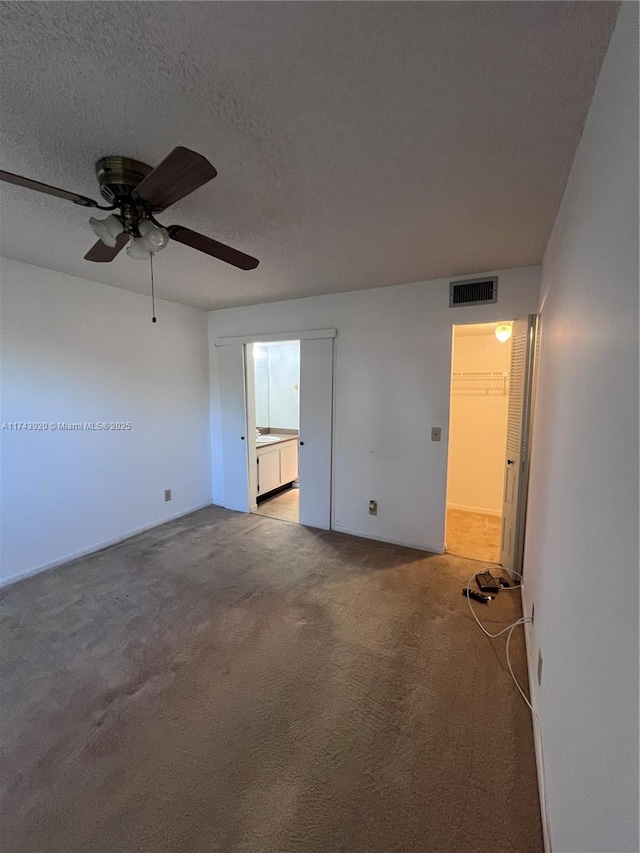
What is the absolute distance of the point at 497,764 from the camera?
1.38 meters

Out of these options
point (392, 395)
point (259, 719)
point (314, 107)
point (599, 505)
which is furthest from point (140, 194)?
point (392, 395)

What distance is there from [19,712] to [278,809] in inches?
51.3

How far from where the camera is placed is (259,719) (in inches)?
61.3

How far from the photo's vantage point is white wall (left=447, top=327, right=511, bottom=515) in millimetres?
3994

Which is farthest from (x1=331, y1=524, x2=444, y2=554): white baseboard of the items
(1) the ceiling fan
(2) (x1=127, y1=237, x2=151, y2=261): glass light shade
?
(2) (x1=127, y1=237, x2=151, y2=261): glass light shade

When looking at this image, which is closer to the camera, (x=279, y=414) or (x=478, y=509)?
(x=478, y=509)

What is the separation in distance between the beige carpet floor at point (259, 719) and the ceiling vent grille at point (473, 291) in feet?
7.46

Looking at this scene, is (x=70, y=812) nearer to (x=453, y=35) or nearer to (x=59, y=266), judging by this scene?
(x=453, y=35)

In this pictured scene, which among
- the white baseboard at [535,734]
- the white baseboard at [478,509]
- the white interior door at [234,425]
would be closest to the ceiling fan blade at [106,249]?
the white interior door at [234,425]

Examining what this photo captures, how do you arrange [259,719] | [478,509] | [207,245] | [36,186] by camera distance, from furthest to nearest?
[478,509], [207,245], [259,719], [36,186]

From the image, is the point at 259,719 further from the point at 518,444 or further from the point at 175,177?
the point at 518,444

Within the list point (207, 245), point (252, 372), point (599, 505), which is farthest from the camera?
point (252, 372)

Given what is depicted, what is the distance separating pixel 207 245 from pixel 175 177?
1.72 feet

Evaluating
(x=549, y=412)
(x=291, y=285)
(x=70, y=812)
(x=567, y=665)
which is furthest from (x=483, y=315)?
(x=70, y=812)
